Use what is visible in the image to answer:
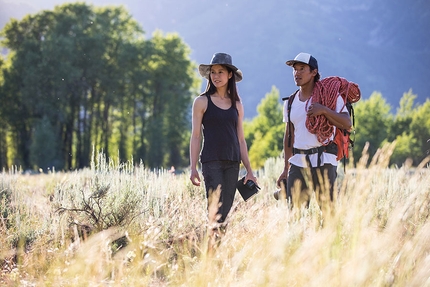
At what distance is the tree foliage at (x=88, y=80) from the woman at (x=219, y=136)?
3270 cm

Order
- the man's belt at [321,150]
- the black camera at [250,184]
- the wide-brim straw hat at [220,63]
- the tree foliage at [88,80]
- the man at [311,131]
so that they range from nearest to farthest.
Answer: the man at [311,131] → the man's belt at [321,150] → the wide-brim straw hat at [220,63] → the black camera at [250,184] → the tree foliage at [88,80]

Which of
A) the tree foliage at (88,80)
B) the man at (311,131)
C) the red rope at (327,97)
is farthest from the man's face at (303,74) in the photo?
the tree foliage at (88,80)

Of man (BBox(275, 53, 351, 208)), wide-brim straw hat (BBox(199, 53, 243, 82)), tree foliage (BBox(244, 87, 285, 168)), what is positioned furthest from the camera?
tree foliage (BBox(244, 87, 285, 168))

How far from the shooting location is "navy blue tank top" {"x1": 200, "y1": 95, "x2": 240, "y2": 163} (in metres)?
4.76

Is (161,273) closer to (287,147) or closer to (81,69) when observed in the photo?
(287,147)

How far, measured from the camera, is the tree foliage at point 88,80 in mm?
38906

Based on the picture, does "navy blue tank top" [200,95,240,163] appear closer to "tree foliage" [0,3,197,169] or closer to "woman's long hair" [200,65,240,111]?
"woman's long hair" [200,65,240,111]

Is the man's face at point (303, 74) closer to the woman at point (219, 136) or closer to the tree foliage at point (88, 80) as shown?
the woman at point (219, 136)

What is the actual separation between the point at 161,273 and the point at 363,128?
1930 inches

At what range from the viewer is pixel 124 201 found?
18.9 ft

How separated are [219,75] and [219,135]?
1.74 feet

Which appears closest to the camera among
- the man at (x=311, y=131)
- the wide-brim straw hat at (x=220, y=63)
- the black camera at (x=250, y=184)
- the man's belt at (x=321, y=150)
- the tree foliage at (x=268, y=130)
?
the man at (x=311, y=131)

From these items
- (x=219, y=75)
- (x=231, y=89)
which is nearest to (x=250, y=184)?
(x=231, y=89)

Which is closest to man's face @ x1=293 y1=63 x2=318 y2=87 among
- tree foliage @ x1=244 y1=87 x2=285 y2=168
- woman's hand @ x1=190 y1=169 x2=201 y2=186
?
woman's hand @ x1=190 y1=169 x2=201 y2=186
